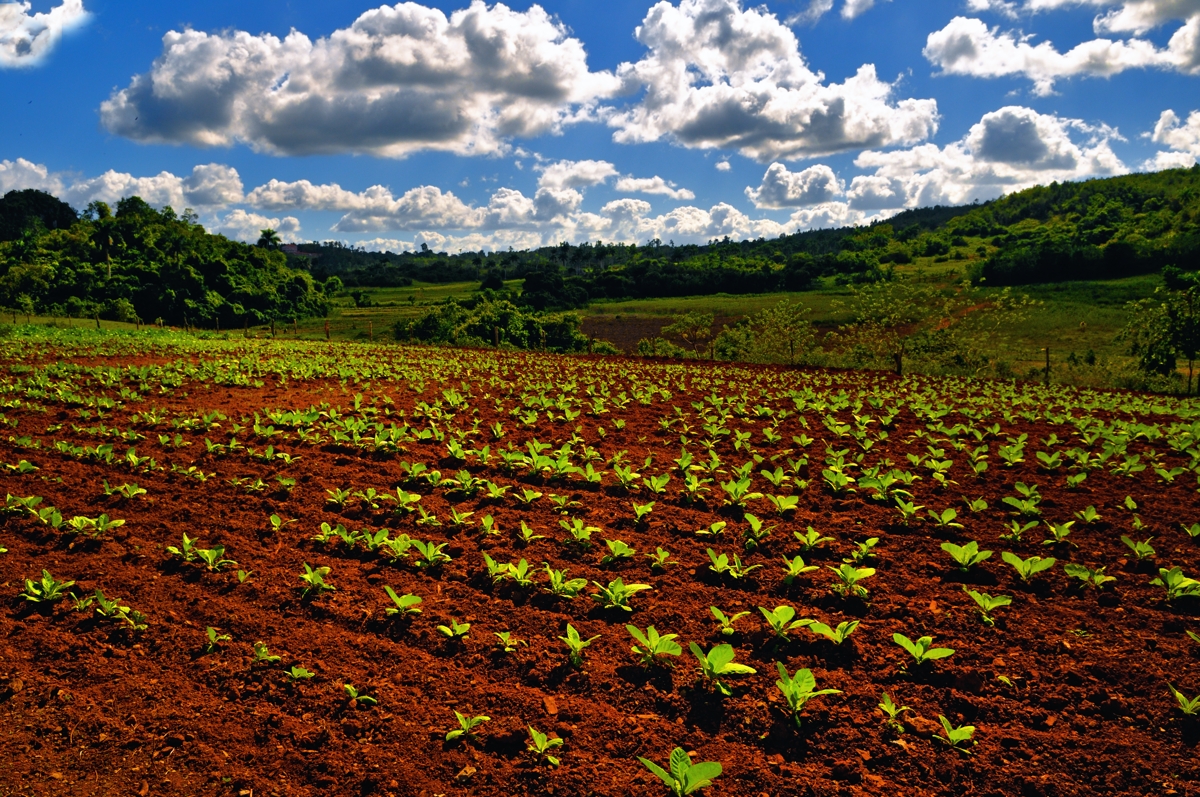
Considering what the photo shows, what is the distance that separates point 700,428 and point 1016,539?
5.88 metres

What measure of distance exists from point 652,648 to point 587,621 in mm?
786

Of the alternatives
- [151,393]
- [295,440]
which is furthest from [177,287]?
[295,440]

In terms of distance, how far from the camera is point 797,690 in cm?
368

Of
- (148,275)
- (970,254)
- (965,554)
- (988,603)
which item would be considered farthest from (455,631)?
(970,254)

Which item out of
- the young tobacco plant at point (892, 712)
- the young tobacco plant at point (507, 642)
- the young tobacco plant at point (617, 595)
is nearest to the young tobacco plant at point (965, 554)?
the young tobacco plant at point (892, 712)

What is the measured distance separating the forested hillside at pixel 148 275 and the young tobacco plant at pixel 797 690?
63439 millimetres

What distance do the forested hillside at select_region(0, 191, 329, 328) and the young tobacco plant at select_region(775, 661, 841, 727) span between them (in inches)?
2498

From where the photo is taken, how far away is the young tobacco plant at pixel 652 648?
4.04 meters

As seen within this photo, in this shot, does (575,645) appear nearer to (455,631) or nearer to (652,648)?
(652,648)

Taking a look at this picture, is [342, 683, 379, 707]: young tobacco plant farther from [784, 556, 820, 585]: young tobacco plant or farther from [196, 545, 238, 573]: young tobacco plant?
[784, 556, 820, 585]: young tobacco plant

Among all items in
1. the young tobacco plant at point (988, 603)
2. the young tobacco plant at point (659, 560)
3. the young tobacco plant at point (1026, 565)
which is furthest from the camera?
the young tobacco plant at point (659, 560)

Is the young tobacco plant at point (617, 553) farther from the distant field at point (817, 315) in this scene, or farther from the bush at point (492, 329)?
the bush at point (492, 329)

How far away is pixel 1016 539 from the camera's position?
6.11 metres

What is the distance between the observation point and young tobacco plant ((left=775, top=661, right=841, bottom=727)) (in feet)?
12.0
